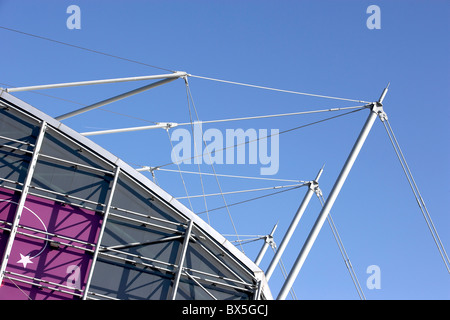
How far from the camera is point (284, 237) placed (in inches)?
1506

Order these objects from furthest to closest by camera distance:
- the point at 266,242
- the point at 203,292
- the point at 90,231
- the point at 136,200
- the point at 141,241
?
the point at 266,242 < the point at 136,200 < the point at 141,241 < the point at 203,292 < the point at 90,231

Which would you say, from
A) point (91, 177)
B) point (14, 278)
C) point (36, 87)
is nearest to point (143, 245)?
point (91, 177)

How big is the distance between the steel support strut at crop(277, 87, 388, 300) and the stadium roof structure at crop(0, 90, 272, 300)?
156cm

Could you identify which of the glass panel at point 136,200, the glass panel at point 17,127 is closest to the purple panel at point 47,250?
the glass panel at point 136,200

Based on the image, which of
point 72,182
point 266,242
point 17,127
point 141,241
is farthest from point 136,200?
point 266,242

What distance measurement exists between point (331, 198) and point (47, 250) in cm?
1203

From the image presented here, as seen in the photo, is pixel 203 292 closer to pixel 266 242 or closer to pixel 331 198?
pixel 331 198

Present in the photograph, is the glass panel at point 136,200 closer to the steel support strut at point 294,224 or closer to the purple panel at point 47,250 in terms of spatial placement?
the purple panel at point 47,250

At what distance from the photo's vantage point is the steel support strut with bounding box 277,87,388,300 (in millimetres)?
25109

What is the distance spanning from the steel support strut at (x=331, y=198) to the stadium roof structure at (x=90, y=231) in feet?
5.13

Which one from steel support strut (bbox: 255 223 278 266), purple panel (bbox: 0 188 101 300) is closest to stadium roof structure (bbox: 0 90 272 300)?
purple panel (bbox: 0 188 101 300)

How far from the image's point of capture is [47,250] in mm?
24375

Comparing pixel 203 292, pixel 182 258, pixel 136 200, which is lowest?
pixel 203 292

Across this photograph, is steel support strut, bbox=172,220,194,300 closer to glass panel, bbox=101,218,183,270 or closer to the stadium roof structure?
the stadium roof structure
